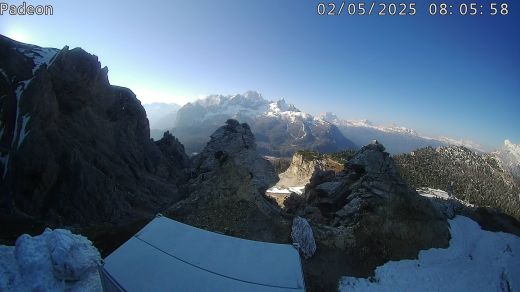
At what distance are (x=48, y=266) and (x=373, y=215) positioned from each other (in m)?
33.4

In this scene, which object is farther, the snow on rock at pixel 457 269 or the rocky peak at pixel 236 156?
the rocky peak at pixel 236 156

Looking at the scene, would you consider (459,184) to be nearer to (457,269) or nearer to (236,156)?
(457,269)

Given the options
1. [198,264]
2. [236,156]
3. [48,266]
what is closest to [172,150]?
[236,156]

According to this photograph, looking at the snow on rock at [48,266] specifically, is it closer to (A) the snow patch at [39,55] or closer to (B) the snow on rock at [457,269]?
(B) the snow on rock at [457,269]

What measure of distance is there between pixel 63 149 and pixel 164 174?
4090cm

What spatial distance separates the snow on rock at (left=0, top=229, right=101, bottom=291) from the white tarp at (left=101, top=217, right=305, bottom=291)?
371cm

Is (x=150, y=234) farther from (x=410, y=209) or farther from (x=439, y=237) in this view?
(x=439, y=237)

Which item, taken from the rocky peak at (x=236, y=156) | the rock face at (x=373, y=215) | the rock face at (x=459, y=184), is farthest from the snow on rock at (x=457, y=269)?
the rock face at (x=459, y=184)

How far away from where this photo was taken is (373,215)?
121 ft

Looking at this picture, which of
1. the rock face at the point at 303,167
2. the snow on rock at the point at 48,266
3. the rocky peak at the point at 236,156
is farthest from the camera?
the rock face at the point at 303,167

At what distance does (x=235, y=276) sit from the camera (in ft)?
62.5

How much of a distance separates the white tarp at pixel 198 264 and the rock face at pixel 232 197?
8.62 metres

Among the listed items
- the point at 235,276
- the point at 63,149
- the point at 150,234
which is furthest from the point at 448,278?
the point at 63,149

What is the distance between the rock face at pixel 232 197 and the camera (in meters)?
32.1
